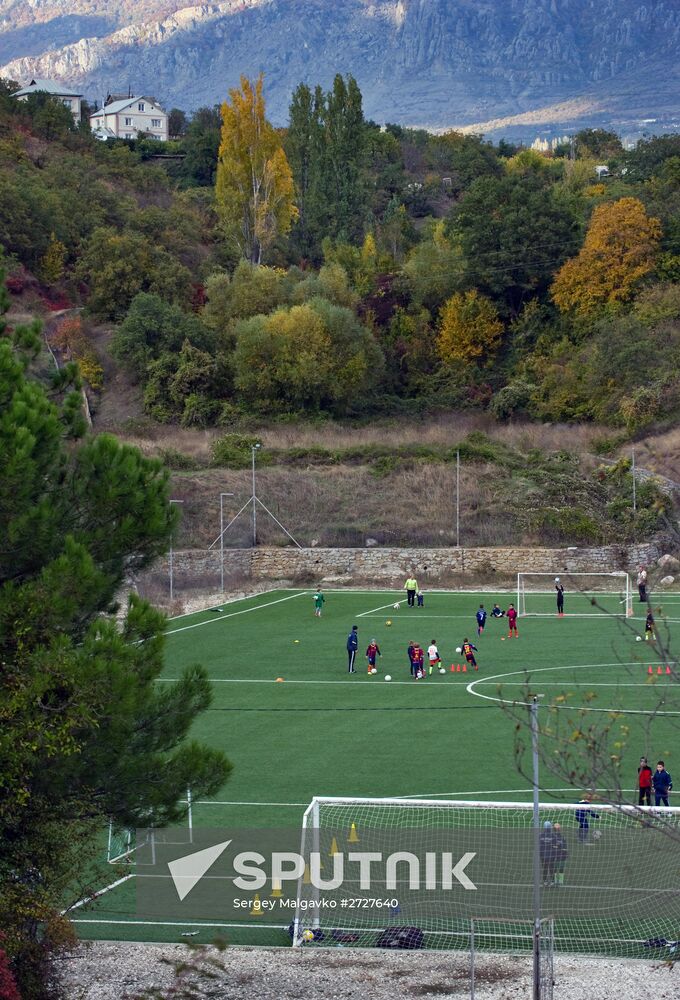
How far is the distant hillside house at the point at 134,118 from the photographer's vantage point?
142m

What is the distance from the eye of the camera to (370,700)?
3231 cm

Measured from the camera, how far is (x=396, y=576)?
5397cm

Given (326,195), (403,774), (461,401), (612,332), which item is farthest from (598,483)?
(326,195)

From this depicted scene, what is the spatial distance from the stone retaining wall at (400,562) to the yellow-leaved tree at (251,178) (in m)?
37.8

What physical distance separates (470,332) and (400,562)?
30.5m

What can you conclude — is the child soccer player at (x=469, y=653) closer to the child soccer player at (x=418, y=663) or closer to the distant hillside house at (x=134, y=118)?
the child soccer player at (x=418, y=663)

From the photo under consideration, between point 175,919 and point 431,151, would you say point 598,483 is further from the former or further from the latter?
point 431,151

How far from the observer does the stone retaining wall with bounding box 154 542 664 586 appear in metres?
53.0

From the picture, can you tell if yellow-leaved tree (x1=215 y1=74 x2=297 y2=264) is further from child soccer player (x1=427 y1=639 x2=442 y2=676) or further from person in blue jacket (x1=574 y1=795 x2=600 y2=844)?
person in blue jacket (x1=574 y1=795 x2=600 y2=844)

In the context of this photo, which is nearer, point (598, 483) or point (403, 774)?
point (403, 774)

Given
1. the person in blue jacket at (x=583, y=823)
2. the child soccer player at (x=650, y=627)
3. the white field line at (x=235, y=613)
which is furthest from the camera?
the white field line at (x=235, y=613)

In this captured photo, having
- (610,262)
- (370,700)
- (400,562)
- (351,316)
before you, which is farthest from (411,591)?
(610,262)

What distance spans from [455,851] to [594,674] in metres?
15.7

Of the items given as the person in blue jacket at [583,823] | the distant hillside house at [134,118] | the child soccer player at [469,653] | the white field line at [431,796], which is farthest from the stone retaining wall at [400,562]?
the distant hillside house at [134,118]
